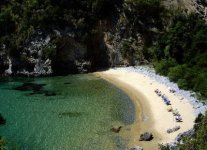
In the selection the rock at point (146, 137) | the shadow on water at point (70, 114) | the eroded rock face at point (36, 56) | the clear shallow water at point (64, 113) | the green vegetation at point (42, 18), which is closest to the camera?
the rock at point (146, 137)

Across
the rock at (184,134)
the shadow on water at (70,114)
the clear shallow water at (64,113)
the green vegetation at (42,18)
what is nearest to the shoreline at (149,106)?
the rock at (184,134)

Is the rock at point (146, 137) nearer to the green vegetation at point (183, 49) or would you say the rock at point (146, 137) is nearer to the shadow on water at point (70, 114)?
the shadow on water at point (70, 114)

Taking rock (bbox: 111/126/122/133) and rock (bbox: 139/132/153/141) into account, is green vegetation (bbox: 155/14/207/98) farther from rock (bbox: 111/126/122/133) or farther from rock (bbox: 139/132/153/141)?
rock (bbox: 139/132/153/141)

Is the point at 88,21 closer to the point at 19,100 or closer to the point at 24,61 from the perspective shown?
the point at 24,61

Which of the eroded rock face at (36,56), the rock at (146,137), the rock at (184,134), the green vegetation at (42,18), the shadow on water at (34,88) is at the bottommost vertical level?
the rock at (146,137)

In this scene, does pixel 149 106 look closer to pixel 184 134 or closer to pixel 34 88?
pixel 184 134

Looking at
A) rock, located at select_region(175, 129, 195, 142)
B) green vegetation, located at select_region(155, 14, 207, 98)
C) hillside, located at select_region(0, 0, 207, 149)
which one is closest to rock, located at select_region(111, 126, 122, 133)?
rock, located at select_region(175, 129, 195, 142)

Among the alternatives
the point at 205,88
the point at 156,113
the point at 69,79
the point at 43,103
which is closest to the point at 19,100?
the point at 43,103
